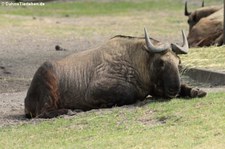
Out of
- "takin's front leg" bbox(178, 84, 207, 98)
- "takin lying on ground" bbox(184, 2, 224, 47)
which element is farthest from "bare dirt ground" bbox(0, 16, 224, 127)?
"takin lying on ground" bbox(184, 2, 224, 47)

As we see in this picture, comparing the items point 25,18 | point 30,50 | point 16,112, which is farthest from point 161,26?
point 16,112

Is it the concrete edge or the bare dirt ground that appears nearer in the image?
the concrete edge

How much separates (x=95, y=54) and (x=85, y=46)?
34.9 ft

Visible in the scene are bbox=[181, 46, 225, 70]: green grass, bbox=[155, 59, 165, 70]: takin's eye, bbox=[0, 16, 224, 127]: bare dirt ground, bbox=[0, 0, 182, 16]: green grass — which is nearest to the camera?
bbox=[155, 59, 165, 70]: takin's eye

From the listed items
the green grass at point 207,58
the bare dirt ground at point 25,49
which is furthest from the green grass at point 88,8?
the green grass at point 207,58

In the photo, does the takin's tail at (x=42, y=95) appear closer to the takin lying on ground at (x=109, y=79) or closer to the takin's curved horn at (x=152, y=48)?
the takin lying on ground at (x=109, y=79)

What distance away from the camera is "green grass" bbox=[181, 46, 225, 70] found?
14.4m

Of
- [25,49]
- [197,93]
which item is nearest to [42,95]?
[197,93]

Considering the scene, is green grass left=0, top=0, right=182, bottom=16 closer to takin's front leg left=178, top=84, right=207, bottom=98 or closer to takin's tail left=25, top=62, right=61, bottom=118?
takin's tail left=25, top=62, right=61, bottom=118

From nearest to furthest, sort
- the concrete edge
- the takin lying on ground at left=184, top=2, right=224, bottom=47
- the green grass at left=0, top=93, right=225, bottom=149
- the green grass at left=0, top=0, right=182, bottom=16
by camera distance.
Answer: the green grass at left=0, top=93, right=225, bottom=149
the concrete edge
the takin lying on ground at left=184, top=2, right=224, bottom=47
the green grass at left=0, top=0, right=182, bottom=16

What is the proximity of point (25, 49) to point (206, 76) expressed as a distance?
9120 millimetres

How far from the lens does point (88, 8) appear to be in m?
36.6

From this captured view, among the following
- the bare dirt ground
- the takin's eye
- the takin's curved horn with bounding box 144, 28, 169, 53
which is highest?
the takin's curved horn with bounding box 144, 28, 169, 53

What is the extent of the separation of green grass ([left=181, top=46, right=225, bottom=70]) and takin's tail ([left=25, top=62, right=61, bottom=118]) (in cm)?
308
